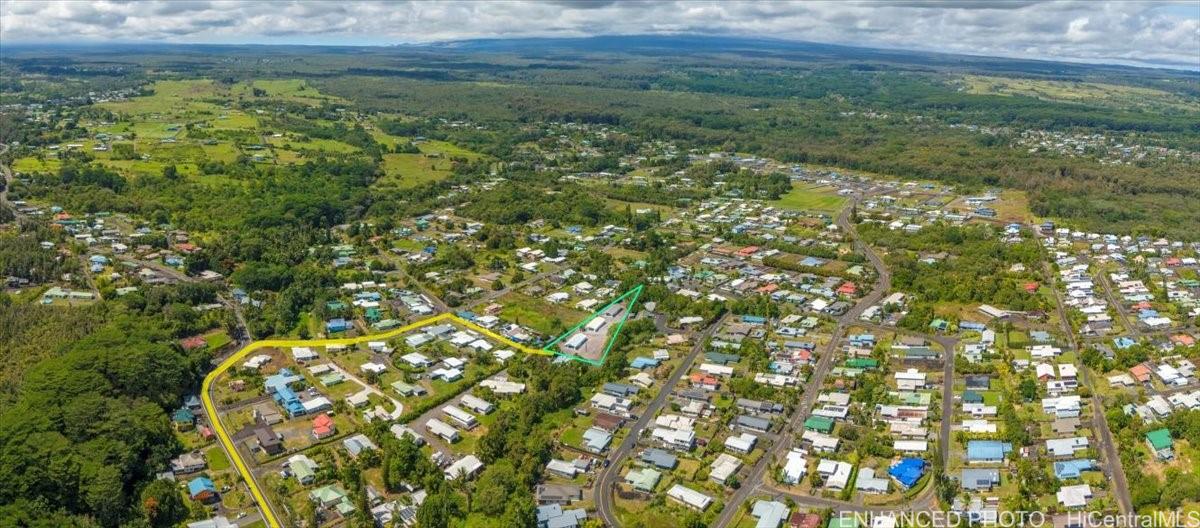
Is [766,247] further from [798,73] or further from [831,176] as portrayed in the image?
[798,73]

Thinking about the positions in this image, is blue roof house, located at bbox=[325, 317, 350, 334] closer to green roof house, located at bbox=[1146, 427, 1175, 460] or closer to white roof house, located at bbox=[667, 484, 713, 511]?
white roof house, located at bbox=[667, 484, 713, 511]

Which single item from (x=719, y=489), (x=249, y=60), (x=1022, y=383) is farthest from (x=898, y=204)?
(x=249, y=60)

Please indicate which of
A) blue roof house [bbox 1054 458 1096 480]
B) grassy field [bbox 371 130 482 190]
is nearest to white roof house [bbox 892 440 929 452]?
blue roof house [bbox 1054 458 1096 480]

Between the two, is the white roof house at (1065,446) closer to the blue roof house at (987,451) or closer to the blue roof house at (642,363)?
the blue roof house at (987,451)

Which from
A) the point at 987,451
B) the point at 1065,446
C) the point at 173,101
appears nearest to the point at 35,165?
the point at 173,101

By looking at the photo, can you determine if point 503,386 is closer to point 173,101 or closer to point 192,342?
point 192,342

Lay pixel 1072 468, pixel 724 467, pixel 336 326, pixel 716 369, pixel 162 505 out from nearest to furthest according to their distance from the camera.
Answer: pixel 162 505 → pixel 1072 468 → pixel 724 467 → pixel 716 369 → pixel 336 326

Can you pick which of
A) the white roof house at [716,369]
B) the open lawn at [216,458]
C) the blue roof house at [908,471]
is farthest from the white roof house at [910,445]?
the open lawn at [216,458]
